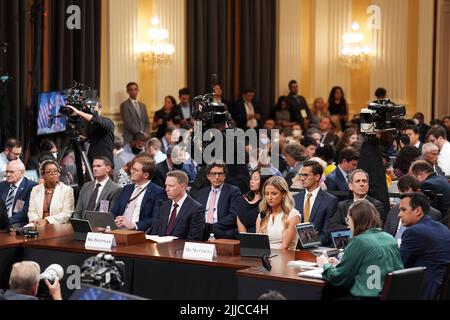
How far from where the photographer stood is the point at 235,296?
6.43 m

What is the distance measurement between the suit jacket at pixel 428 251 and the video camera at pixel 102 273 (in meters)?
2.09

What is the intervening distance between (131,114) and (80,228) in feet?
21.0

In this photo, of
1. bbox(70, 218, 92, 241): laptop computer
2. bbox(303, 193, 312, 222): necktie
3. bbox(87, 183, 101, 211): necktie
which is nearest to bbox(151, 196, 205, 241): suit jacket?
bbox(70, 218, 92, 241): laptop computer

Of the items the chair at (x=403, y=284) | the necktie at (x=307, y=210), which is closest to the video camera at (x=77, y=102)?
the necktie at (x=307, y=210)

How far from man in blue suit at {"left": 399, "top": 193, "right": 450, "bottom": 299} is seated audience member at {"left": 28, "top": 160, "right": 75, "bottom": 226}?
11.1 ft

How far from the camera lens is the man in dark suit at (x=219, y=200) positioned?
26.3ft

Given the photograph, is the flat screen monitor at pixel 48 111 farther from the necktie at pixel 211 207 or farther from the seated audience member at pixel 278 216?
the seated audience member at pixel 278 216

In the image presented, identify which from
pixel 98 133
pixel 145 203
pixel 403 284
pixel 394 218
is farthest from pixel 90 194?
pixel 403 284

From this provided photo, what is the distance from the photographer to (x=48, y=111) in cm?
1184

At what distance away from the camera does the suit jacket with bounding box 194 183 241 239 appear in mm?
7977

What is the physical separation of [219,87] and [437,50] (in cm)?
494

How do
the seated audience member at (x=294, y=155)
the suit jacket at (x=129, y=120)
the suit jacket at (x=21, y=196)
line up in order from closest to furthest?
the suit jacket at (x=21, y=196), the seated audience member at (x=294, y=155), the suit jacket at (x=129, y=120)
